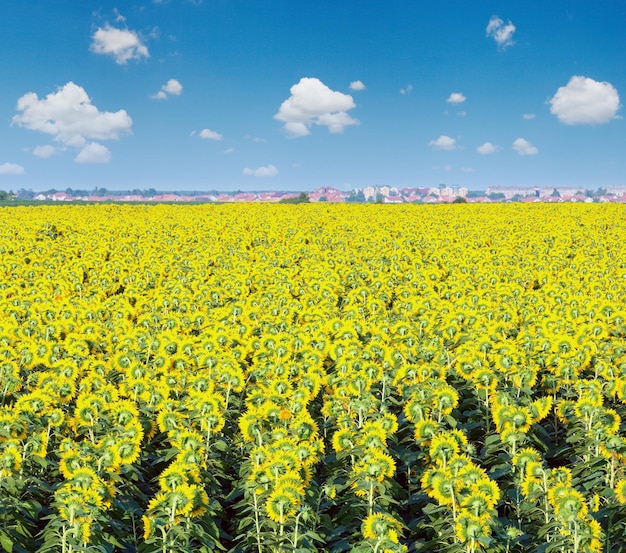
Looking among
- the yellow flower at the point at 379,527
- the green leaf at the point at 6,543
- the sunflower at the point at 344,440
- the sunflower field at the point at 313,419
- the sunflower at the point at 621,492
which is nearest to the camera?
the yellow flower at the point at 379,527

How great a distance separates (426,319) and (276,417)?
3968mm

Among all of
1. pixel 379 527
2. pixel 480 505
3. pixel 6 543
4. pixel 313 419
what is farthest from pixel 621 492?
pixel 6 543

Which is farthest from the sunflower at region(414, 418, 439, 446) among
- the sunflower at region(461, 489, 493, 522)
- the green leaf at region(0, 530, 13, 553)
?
the green leaf at region(0, 530, 13, 553)

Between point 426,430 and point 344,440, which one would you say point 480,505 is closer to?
point 426,430

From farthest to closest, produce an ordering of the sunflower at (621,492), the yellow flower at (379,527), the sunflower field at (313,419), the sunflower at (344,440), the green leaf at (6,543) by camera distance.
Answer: the sunflower at (344,440) < the sunflower at (621,492) < the sunflower field at (313,419) < the green leaf at (6,543) < the yellow flower at (379,527)

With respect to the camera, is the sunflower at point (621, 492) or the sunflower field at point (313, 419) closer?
the sunflower field at point (313, 419)

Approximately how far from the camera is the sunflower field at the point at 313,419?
13.0ft

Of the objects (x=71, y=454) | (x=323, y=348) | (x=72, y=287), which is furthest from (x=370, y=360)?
(x=72, y=287)

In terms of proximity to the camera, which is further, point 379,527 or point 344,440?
point 344,440

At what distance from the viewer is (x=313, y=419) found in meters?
5.79

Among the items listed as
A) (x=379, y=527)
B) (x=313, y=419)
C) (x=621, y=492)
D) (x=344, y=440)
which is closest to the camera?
(x=379, y=527)

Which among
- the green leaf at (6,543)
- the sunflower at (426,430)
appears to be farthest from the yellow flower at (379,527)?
the green leaf at (6,543)

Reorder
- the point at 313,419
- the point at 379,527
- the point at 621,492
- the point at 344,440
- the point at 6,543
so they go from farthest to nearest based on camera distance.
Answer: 1. the point at 313,419
2. the point at 344,440
3. the point at 621,492
4. the point at 6,543
5. the point at 379,527

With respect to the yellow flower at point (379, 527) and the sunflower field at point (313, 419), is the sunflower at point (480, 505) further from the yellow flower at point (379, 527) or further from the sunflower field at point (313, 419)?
the yellow flower at point (379, 527)
